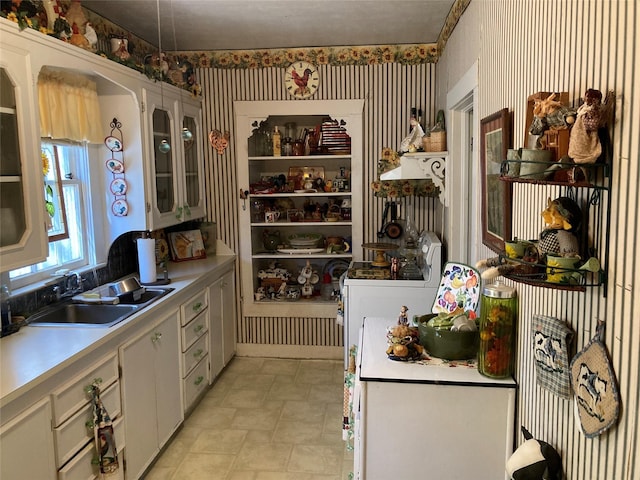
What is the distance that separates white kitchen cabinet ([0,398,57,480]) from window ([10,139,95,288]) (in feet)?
3.29

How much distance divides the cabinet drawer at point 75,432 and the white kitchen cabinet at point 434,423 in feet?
3.72

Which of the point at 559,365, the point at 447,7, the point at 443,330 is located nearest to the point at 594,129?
the point at 559,365

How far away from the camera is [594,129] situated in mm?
1077

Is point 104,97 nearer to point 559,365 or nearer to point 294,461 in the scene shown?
point 294,461

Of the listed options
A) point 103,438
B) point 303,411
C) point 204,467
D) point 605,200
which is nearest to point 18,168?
point 103,438

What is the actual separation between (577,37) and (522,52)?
1.40ft

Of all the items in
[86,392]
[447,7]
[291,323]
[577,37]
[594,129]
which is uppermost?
[447,7]

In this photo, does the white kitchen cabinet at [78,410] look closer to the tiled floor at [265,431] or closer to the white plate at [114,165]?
the tiled floor at [265,431]

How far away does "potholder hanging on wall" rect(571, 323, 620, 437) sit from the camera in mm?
1081

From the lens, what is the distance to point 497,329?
181 cm

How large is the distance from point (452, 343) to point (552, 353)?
0.66 meters

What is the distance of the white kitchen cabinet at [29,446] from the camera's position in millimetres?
1712

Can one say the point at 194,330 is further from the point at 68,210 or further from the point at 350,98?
the point at 350,98

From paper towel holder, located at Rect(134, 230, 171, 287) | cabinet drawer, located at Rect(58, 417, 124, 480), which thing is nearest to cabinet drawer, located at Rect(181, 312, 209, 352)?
paper towel holder, located at Rect(134, 230, 171, 287)
